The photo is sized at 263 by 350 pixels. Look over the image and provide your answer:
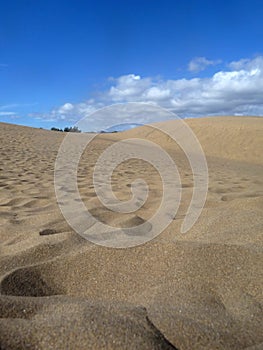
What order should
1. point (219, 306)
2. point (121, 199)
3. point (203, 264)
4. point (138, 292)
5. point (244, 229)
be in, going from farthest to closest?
point (121, 199) → point (244, 229) → point (203, 264) → point (138, 292) → point (219, 306)

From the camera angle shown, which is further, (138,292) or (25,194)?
(25,194)

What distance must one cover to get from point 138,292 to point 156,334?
0.48 metres

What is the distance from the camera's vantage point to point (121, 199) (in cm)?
404

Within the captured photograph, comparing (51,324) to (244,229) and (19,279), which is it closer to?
(19,279)

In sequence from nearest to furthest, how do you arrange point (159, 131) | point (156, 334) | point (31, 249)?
point (156, 334) < point (31, 249) < point (159, 131)

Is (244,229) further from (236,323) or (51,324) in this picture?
(51,324)

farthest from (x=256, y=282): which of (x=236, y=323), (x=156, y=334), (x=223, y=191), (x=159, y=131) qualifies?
(x=159, y=131)

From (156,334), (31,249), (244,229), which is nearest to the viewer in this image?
(156,334)

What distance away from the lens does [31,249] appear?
2.13 meters

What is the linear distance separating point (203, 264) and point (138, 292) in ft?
1.38

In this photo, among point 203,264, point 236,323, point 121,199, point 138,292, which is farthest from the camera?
point 121,199

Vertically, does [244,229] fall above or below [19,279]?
above

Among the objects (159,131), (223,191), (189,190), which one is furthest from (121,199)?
(159,131)

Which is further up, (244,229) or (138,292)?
(244,229)
